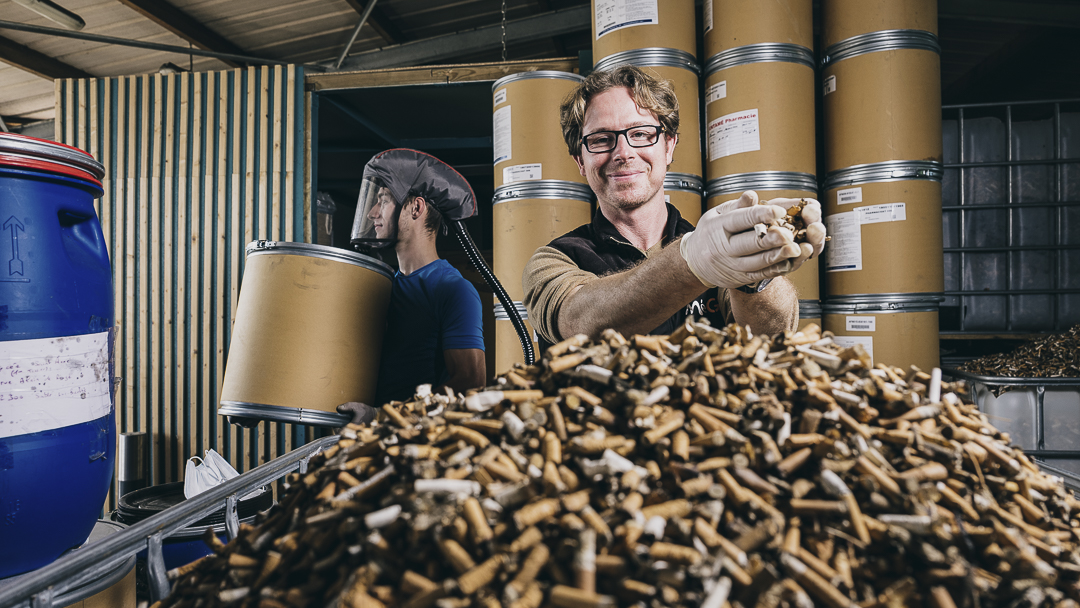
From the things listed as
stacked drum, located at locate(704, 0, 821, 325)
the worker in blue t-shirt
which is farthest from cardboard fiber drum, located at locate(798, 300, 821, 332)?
the worker in blue t-shirt

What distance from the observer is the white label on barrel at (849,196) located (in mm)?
2014

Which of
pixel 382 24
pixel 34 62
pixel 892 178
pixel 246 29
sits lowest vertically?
pixel 892 178

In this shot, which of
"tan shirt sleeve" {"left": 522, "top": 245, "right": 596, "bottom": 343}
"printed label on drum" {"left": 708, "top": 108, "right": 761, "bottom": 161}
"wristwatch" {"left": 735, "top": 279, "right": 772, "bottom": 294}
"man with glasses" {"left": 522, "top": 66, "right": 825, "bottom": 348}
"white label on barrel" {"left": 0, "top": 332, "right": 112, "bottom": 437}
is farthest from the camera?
"printed label on drum" {"left": 708, "top": 108, "right": 761, "bottom": 161}

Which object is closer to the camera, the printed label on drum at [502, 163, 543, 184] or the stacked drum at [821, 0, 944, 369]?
the stacked drum at [821, 0, 944, 369]

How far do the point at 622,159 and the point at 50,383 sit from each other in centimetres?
142

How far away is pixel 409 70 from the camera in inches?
→ 107

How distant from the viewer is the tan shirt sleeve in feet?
4.67

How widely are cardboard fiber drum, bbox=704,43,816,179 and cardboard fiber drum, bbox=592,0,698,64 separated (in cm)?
19

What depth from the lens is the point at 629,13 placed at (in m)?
2.03

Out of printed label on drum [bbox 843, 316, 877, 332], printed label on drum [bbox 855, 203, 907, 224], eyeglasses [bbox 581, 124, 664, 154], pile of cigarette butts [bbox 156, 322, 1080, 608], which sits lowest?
pile of cigarette butts [bbox 156, 322, 1080, 608]

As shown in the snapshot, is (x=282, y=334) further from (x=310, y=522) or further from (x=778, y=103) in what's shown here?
(x=778, y=103)

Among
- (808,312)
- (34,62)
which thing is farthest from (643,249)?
(34,62)

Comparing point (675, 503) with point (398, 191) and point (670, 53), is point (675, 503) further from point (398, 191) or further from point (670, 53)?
point (670, 53)

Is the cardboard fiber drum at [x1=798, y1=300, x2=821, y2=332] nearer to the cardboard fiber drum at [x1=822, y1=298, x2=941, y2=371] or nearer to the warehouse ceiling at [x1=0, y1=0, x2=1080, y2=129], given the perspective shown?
the cardboard fiber drum at [x1=822, y1=298, x2=941, y2=371]
